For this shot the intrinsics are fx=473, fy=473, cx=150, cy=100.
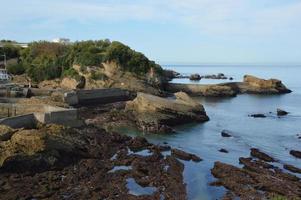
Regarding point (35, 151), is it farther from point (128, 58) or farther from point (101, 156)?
point (128, 58)

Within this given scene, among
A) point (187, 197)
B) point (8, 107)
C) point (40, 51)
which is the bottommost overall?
point (187, 197)

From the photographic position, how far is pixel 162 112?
51562 millimetres

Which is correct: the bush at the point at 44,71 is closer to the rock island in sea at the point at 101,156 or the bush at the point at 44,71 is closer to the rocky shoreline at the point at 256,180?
the rock island in sea at the point at 101,156

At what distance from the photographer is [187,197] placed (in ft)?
84.7

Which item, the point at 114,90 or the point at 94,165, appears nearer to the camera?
the point at 94,165

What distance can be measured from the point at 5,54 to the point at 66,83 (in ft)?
88.4

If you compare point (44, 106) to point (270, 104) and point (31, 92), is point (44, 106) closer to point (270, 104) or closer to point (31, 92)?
point (31, 92)

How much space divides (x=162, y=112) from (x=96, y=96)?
16.0 m

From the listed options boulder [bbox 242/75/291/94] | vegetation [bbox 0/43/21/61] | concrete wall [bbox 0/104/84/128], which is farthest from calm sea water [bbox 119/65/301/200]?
vegetation [bbox 0/43/21/61]

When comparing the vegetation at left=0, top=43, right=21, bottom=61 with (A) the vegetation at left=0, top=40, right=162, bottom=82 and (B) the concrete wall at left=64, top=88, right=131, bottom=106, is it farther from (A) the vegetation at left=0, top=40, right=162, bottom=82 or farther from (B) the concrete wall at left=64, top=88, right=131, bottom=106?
(B) the concrete wall at left=64, top=88, right=131, bottom=106

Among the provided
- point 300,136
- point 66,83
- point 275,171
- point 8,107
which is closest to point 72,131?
point 8,107

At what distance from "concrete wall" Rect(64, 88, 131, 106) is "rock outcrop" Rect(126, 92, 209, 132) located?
26.5 ft

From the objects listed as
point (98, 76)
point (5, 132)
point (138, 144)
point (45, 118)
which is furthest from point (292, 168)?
point (98, 76)

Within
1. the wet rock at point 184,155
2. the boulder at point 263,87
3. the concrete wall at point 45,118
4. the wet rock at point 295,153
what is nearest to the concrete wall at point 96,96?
the concrete wall at point 45,118
